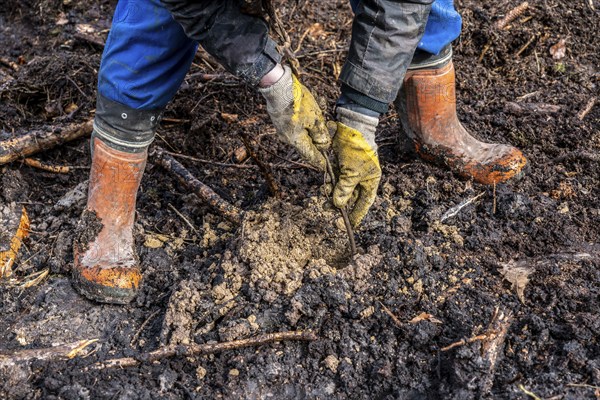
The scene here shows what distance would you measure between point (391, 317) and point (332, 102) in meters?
1.75

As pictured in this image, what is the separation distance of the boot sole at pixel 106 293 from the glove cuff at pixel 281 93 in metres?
1.03

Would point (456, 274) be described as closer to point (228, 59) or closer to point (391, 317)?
point (391, 317)

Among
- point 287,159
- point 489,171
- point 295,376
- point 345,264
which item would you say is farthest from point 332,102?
point 295,376

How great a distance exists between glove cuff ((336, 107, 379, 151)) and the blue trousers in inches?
3.7

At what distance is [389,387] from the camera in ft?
7.15

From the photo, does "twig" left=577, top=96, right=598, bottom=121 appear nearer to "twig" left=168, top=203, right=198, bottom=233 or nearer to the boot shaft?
"twig" left=168, top=203, right=198, bottom=233

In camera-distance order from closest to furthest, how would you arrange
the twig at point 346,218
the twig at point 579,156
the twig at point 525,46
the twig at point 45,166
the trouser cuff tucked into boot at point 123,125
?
the twig at point 346,218, the trouser cuff tucked into boot at point 123,125, the twig at point 579,156, the twig at point 45,166, the twig at point 525,46

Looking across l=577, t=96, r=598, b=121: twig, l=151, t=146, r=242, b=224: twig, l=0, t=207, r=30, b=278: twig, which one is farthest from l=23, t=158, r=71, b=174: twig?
l=577, t=96, r=598, b=121: twig

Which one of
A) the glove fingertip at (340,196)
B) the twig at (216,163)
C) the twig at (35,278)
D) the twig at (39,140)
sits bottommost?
the twig at (35,278)

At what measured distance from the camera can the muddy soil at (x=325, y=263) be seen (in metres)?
2.20

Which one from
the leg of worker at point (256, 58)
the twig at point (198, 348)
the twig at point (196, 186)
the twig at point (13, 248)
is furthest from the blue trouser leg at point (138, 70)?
the twig at point (198, 348)

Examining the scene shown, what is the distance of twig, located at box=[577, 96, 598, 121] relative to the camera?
3.44 metres

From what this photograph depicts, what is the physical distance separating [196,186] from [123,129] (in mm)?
505

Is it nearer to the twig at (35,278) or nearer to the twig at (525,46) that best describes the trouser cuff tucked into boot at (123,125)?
the twig at (35,278)
